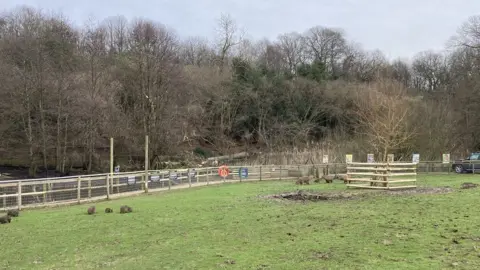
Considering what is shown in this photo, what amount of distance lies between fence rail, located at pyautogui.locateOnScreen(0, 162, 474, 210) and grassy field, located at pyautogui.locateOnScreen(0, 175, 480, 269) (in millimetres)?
2935

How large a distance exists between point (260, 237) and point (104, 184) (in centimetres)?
1357

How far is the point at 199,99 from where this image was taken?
5872 centimetres

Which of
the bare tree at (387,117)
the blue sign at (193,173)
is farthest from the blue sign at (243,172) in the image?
the bare tree at (387,117)

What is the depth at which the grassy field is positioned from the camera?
754cm

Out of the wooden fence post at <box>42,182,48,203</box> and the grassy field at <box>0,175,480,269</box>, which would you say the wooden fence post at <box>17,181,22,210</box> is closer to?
the wooden fence post at <box>42,182,48,203</box>

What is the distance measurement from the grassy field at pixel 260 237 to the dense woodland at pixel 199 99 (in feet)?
52.1

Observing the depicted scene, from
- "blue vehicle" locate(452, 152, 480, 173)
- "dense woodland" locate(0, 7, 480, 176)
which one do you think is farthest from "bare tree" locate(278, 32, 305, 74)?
"blue vehicle" locate(452, 152, 480, 173)

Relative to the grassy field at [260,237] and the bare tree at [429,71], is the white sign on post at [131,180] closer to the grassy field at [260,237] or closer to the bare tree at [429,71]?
the grassy field at [260,237]

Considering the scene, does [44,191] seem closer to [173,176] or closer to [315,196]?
[173,176]

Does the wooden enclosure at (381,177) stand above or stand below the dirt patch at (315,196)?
above

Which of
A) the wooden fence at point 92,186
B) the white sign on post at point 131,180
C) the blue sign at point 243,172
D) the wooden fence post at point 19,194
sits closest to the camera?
the wooden fence post at point 19,194

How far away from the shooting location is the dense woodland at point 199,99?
40312 millimetres

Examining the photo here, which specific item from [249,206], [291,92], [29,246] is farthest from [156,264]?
[291,92]

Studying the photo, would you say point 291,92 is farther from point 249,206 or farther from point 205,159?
point 249,206
